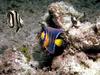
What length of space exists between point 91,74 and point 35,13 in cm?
538

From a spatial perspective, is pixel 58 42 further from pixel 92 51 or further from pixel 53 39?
pixel 92 51

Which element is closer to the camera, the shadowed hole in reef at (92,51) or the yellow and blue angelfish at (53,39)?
the shadowed hole in reef at (92,51)

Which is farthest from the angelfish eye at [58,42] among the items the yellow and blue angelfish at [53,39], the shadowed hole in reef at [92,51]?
the shadowed hole in reef at [92,51]

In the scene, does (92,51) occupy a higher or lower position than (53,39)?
lower

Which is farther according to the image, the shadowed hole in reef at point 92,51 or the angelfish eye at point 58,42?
the angelfish eye at point 58,42

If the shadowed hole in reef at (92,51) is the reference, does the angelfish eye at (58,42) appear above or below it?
above

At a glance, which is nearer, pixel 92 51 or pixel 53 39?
pixel 92 51

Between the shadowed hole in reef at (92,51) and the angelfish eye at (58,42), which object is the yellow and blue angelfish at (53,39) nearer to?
the angelfish eye at (58,42)

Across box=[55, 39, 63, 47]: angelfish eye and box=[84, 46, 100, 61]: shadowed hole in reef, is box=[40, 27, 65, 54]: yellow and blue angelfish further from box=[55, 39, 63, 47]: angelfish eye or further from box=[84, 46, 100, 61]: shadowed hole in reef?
box=[84, 46, 100, 61]: shadowed hole in reef

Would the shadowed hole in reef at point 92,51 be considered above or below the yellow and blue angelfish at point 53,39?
below

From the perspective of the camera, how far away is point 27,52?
430 centimetres

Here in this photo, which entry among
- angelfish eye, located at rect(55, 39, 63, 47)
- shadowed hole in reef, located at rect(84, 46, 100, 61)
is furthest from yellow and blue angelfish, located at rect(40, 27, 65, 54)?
shadowed hole in reef, located at rect(84, 46, 100, 61)

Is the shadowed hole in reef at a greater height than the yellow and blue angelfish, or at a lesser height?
lesser

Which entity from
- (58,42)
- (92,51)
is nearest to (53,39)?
(58,42)
